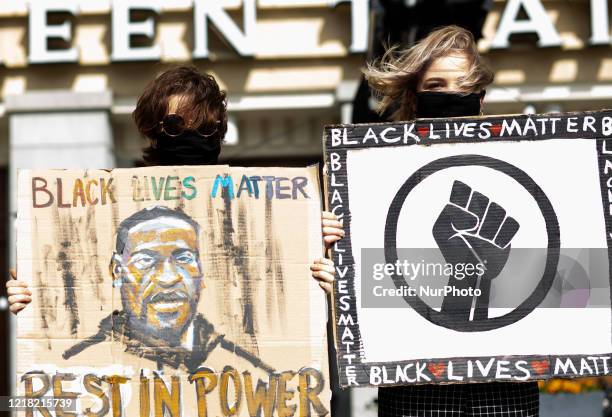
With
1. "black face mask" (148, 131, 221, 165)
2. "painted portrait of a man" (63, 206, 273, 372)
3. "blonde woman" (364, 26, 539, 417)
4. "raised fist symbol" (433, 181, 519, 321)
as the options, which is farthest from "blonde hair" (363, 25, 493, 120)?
"painted portrait of a man" (63, 206, 273, 372)

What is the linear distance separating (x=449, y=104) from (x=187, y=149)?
28.6 inches

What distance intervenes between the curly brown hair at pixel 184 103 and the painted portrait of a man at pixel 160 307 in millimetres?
291

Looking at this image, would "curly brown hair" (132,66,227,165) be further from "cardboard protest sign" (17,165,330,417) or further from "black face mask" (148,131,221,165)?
"cardboard protest sign" (17,165,330,417)

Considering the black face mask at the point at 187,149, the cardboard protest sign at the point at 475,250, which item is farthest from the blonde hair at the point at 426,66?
the black face mask at the point at 187,149

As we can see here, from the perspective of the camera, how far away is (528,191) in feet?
8.60

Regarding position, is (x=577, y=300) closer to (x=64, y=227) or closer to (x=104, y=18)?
(x=64, y=227)

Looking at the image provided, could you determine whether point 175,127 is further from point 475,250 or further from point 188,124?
point 475,250

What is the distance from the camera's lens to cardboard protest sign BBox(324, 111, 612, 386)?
257 centimetres

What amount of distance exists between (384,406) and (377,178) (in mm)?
630

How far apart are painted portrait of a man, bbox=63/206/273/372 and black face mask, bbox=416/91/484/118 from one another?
0.76m

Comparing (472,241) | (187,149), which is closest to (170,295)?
(187,149)

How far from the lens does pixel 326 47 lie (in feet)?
24.3

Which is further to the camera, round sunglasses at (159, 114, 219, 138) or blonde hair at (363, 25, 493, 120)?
blonde hair at (363, 25, 493, 120)

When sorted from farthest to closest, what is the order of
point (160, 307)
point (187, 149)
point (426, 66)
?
point (426, 66)
point (187, 149)
point (160, 307)
